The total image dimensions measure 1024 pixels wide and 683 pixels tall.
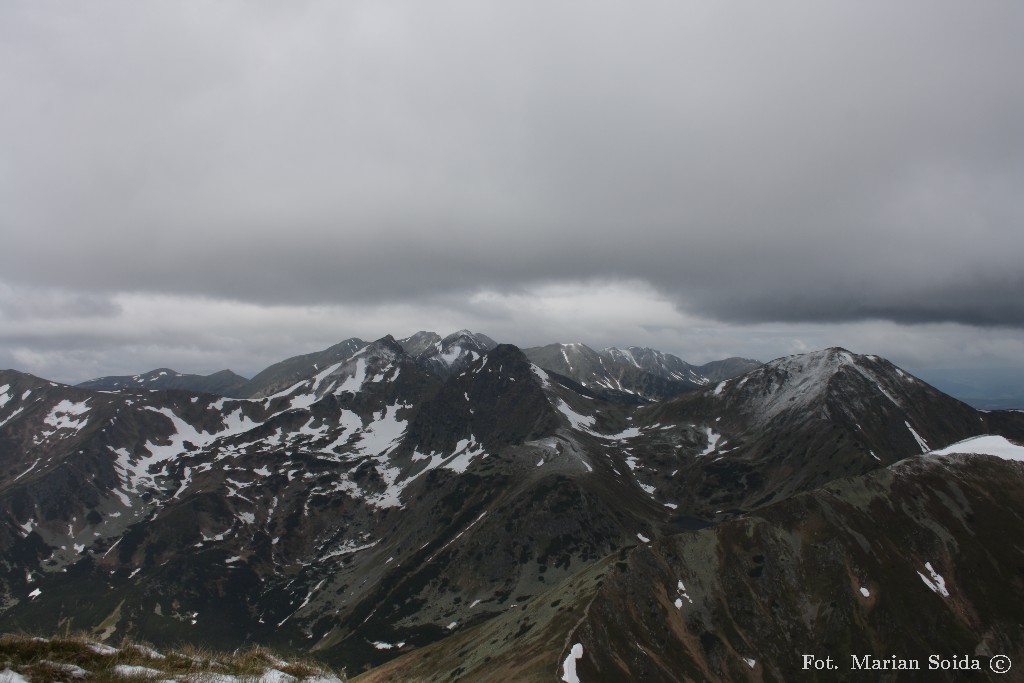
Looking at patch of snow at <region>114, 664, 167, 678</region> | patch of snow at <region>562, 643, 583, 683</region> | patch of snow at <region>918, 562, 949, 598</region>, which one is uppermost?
patch of snow at <region>114, 664, 167, 678</region>

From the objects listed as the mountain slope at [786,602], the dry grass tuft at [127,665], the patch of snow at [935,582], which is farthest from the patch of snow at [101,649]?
the patch of snow at [935,582]

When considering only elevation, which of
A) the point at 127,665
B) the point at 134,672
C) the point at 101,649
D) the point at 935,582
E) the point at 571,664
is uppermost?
the point at 101,649

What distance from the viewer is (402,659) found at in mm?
188875

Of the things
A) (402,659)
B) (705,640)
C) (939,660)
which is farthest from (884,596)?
(402,659)

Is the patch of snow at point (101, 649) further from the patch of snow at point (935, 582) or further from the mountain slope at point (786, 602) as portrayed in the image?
the patch of snow at point (935, 582)

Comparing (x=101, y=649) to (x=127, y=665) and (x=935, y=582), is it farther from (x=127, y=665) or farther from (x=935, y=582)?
(x=935, y=582)

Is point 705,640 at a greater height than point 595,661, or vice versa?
point 595,661

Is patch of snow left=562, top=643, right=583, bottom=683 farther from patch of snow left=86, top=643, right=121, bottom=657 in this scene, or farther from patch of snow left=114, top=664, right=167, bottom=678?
patch of snow left=114, top=664, right=167, bottom=678

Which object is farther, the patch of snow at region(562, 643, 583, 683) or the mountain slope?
the mountain slope

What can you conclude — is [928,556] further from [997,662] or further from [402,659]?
[402,659]

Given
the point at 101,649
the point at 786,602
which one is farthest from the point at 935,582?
the point at 101,649

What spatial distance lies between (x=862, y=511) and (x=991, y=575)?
3874 centimetres

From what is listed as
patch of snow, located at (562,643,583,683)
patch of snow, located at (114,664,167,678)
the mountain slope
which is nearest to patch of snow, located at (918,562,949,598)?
the mountain slope

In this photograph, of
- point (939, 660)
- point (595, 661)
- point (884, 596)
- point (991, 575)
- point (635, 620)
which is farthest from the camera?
point (991, 575)
